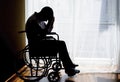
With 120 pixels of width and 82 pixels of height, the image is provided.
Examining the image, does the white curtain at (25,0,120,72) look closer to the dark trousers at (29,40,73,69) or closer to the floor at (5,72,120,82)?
the floor at (5,72,120,82)

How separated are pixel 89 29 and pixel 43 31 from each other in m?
1.33

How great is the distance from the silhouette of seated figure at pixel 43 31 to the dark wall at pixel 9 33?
31cm

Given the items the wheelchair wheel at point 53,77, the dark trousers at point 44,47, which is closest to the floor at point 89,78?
the wheelchair wheel at point 53,77

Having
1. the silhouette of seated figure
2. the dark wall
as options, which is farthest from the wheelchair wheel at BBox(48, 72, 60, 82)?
the dark wall

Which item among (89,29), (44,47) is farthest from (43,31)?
(89,29)

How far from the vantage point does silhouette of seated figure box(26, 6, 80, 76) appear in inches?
112

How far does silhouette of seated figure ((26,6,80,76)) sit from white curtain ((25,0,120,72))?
74 centimetres

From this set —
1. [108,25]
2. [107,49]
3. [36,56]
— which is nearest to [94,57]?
[107,49]

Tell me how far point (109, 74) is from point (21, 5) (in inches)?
72.2

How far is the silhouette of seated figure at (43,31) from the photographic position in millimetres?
2844

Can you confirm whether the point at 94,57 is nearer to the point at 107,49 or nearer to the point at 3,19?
the point at 107,49

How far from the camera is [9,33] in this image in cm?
314

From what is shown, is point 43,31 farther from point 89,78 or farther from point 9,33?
point 89,78

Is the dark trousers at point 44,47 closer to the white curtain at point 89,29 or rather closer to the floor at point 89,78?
the floor at point 89,78
